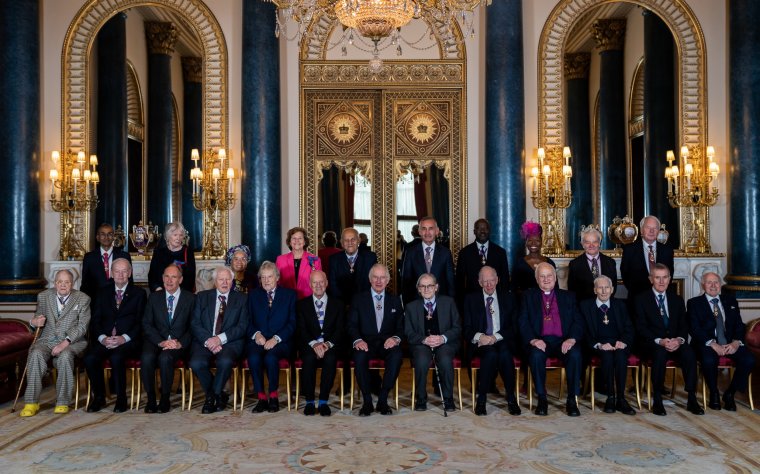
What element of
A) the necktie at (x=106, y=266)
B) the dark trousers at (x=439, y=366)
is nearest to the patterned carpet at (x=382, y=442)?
the dark trousers at (x=439, y=366)

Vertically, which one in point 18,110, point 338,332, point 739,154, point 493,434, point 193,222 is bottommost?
point 493,434

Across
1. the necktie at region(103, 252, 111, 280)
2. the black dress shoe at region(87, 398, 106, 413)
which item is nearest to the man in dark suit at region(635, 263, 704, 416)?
the black dress shoe at region(87, 398, 106, 413)

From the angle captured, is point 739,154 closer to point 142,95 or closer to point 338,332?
point 338,332

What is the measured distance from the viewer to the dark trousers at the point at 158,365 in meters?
6.61

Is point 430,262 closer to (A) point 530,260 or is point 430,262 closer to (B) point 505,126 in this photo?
(A) point 530,260

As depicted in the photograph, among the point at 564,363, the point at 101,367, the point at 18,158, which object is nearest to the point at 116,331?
the point at 101,367

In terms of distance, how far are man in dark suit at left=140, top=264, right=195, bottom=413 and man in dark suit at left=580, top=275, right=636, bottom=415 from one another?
345cm

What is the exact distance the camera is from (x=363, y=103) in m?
9.96

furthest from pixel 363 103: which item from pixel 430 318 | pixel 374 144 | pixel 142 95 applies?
pixel 430 318

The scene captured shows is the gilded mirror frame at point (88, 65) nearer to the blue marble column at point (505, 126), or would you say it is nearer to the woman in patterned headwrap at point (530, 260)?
the blue marble column at point (505, 126)

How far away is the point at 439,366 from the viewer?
21.9ft

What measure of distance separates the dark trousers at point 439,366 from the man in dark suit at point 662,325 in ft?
5.40

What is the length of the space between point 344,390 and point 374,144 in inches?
143

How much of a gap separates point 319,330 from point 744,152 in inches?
212
